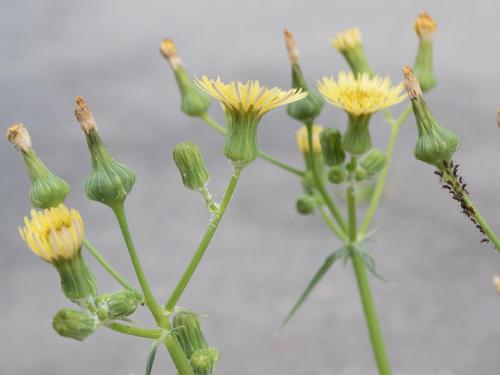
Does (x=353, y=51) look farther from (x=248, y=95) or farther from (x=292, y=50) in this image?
(x=248, y=95)

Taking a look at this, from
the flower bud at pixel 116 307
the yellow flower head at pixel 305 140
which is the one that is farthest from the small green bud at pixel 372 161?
the flower bud at pixel 116 307

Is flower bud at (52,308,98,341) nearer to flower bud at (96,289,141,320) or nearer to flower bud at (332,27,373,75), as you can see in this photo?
flower bud at (96,289,141,320)

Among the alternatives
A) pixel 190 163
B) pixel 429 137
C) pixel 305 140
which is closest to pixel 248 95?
pixel 190 163

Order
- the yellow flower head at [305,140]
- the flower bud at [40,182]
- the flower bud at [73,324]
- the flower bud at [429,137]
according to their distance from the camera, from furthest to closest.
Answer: the yellow flower head at [305,140], the flower bud at [40,182], the flower bud at [429,137], the flower bud at [73,324]

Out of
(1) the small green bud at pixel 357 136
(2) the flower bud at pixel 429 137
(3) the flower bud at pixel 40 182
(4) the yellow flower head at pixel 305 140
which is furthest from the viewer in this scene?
(4) the yellow flower head at pixel 305 140

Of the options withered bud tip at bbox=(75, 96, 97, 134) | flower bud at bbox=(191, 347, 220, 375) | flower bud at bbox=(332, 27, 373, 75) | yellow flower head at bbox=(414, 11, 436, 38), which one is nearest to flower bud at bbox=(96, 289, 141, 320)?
flower bud at bbox=(191, 347, 220, 375)

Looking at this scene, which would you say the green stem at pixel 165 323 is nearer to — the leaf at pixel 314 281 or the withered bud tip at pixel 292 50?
the leaf at pixel 314 281

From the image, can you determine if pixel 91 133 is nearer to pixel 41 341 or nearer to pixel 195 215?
pixel 41 341
